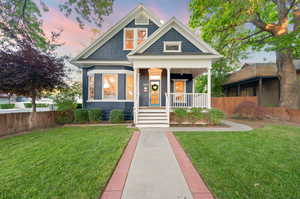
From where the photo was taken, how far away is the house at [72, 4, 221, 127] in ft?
26.1

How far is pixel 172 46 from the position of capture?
8.77 metres

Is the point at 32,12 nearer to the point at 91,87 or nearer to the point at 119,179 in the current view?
the point at 91,87

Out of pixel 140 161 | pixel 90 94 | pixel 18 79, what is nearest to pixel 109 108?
pixel 90 94

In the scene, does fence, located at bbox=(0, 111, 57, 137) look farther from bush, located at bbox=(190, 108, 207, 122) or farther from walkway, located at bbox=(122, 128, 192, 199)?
bush, located at bbox=(190, 108, 207, 122)

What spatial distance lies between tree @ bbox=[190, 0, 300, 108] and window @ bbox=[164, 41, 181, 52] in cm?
280

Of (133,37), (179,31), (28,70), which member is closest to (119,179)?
(28,70)

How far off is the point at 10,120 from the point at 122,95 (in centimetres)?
601

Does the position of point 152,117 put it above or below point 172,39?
below

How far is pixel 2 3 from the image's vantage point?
444cm

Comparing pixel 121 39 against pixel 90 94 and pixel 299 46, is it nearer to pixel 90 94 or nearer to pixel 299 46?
pixel 90 94

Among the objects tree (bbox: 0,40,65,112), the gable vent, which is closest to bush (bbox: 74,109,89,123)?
tree (bbox: 0,40,65,112)

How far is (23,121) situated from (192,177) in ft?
Result: 29.4

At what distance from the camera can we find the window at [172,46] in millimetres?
8573

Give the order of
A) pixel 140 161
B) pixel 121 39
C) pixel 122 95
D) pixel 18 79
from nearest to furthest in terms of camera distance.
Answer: pixel 140 161, pixel 18 79, pixel 122 95, pixel 121 39
